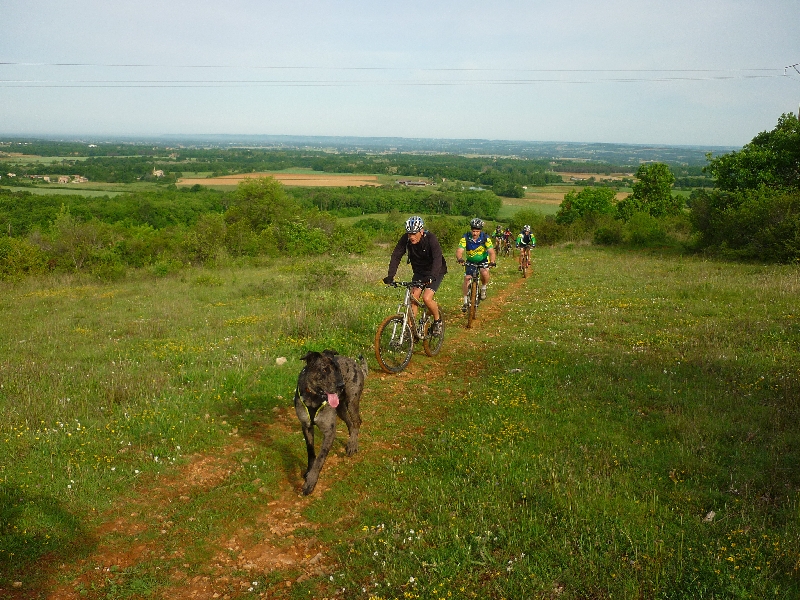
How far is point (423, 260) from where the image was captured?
33.5ft

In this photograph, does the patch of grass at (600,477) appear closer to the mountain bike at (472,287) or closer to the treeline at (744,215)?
the mountain bike at (472,287)

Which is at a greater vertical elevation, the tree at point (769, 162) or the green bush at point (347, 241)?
the tree at point (769, 162)

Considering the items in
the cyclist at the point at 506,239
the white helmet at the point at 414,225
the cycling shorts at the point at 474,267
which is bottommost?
the cyclist at the point at 506,239

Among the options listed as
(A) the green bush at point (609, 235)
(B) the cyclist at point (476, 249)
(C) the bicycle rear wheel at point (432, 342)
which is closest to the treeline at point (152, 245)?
(A) the green bush at point (609, 235)

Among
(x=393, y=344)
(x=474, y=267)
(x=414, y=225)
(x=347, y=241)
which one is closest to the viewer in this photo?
(x=414, y=225)

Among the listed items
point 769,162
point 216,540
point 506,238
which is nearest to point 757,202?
point 769,162

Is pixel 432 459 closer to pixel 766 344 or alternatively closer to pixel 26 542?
pixel 26 542

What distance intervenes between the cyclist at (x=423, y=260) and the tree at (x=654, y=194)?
198 feet

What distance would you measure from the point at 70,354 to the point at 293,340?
14.5ft

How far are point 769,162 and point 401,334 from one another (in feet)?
109

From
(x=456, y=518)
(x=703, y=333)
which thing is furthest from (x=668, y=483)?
(x=703, y=333)

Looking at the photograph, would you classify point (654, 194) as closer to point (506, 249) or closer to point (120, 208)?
point (506, 249)

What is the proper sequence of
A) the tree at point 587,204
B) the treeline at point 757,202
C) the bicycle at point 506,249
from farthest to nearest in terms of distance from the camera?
the tree at point 587,204 → the bicycle at point 506,249 → the treeline at point 757,202

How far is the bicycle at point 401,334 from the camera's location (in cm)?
985
